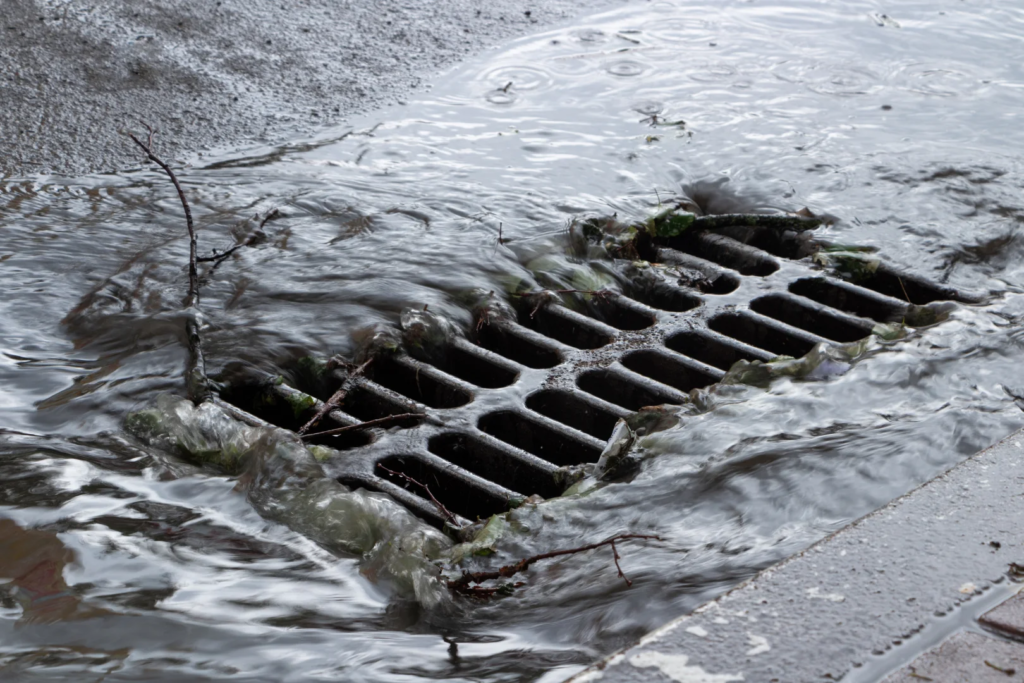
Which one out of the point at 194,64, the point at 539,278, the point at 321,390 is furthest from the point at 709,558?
the point at 194,64

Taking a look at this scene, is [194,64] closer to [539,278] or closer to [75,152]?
[75,152]

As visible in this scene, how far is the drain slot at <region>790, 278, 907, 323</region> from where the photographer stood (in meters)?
3.41

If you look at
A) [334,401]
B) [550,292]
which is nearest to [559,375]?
[550,292]

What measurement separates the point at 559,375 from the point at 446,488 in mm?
540

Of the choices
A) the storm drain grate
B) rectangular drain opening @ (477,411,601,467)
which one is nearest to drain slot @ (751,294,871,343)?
the storm drain grate

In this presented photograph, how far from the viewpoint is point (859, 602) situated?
169cm

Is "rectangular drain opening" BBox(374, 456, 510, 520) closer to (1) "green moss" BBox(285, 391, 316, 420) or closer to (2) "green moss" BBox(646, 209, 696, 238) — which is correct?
(1) "green moss" BBox(285, 391, 316, 420)

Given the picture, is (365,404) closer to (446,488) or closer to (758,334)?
(446,488)

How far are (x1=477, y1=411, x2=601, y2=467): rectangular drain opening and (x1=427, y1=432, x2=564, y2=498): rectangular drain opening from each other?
95 mm

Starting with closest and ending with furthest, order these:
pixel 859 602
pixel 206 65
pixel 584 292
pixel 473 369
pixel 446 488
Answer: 1. pixel 859 602
2. pixel 446 488
3. pixel 473 369
4. pixel 584 292
5. pixel 206 65

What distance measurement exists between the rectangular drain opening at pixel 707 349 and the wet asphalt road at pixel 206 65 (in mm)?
2156

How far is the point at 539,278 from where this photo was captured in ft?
11.5

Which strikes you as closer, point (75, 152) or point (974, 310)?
point (974, 310)

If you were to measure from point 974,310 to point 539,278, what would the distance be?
1.37 metres
